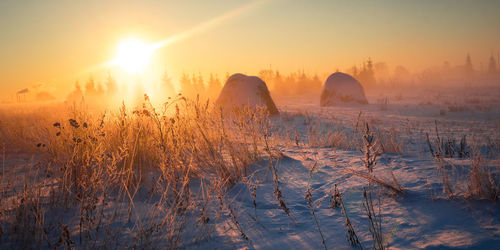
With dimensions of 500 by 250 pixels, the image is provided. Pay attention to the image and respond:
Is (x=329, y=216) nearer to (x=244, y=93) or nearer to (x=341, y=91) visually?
(x=244, y=93)

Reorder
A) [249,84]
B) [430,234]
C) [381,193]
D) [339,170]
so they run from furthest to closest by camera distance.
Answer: [249,84] → [339,170] → [381,193] → [430,234]

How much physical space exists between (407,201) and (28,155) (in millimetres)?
5378

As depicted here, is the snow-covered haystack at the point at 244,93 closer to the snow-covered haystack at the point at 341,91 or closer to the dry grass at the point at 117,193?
the snow-covered haystack at the point at 341,91

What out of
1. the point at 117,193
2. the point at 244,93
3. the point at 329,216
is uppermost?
the point at 244,93

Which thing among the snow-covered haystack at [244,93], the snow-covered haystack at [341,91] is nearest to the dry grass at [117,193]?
the snow-covered haystack at [244,93]

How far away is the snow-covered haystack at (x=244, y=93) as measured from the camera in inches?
395

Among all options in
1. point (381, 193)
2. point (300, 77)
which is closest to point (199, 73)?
point (300, 77)

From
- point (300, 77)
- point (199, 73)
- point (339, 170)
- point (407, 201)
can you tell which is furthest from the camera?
point (199, 73)

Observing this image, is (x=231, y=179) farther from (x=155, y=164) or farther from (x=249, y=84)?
(x=249, y=84)

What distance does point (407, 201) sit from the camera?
1.75m

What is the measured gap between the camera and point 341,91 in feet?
46.0

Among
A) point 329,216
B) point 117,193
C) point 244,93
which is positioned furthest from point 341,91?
point 117,193

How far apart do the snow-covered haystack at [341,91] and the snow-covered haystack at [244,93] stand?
17.7ft

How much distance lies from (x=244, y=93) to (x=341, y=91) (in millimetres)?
7067
